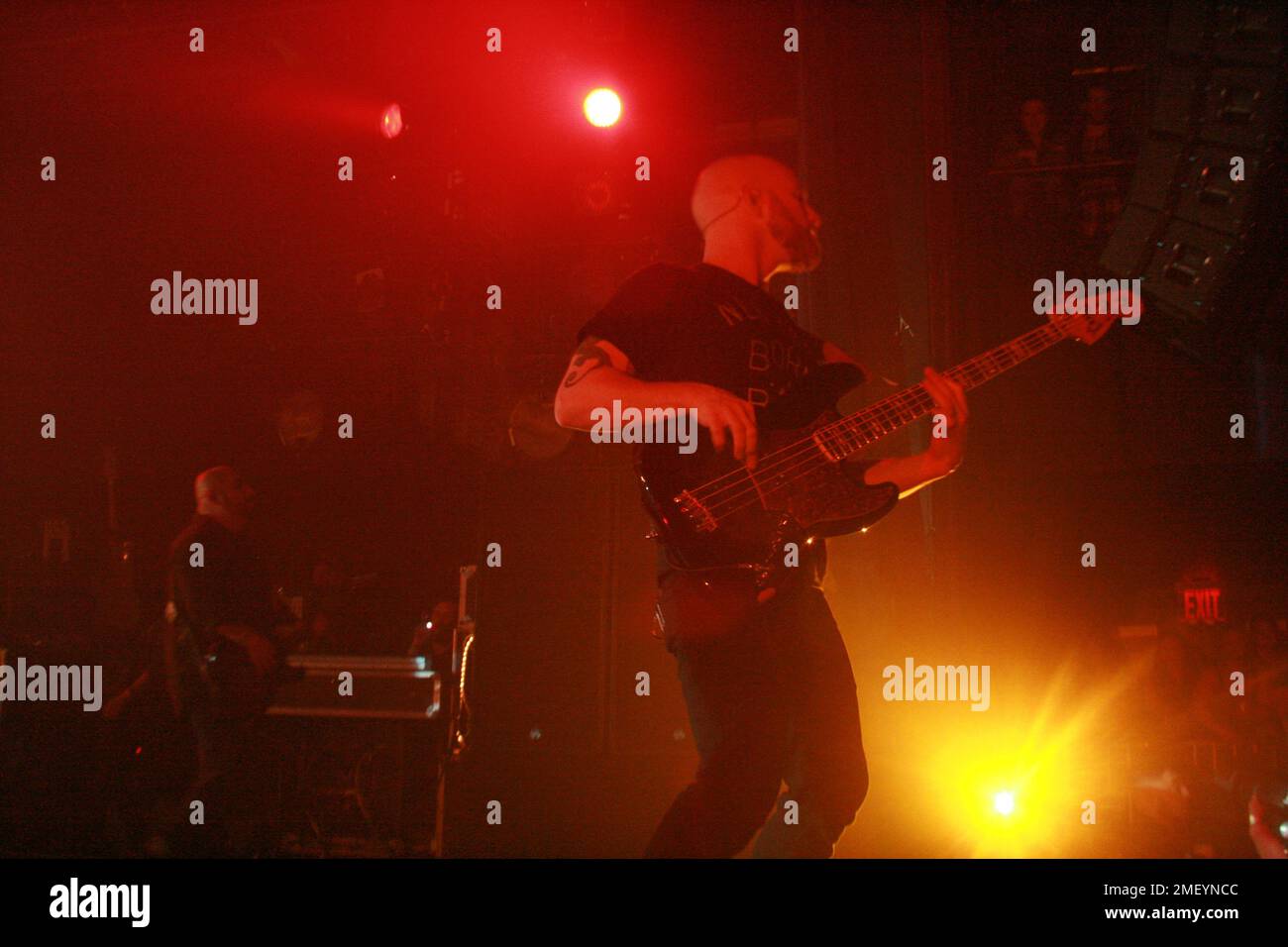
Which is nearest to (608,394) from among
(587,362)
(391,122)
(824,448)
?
(587,362)

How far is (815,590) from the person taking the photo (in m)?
2.05

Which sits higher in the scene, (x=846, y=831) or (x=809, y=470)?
(x=809, y=470)

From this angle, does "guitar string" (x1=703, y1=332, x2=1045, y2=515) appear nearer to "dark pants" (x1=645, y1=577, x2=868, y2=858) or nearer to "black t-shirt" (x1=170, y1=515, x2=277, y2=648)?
"dark pants" (x1=645, y1=577, x2=868, y2=858)

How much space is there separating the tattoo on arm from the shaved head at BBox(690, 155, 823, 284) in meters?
0.52

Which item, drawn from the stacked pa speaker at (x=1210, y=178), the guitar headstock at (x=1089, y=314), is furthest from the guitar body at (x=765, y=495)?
the stacked pa speaker at (x=1210, y=178)

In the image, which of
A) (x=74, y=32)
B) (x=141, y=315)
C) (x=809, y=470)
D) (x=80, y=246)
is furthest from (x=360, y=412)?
(x=809, y=470)

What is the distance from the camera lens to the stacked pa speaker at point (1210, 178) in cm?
313

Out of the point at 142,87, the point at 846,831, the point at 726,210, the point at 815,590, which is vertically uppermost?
the point at 142,87

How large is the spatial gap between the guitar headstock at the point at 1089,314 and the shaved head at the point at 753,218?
1.02 m

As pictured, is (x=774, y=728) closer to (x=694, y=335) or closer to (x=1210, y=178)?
(x=694, y=335)

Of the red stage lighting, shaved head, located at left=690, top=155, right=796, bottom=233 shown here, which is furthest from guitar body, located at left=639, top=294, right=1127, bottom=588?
the red stage lighting

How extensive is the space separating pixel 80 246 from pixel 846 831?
5.44 m

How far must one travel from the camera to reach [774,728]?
1.84 metres
